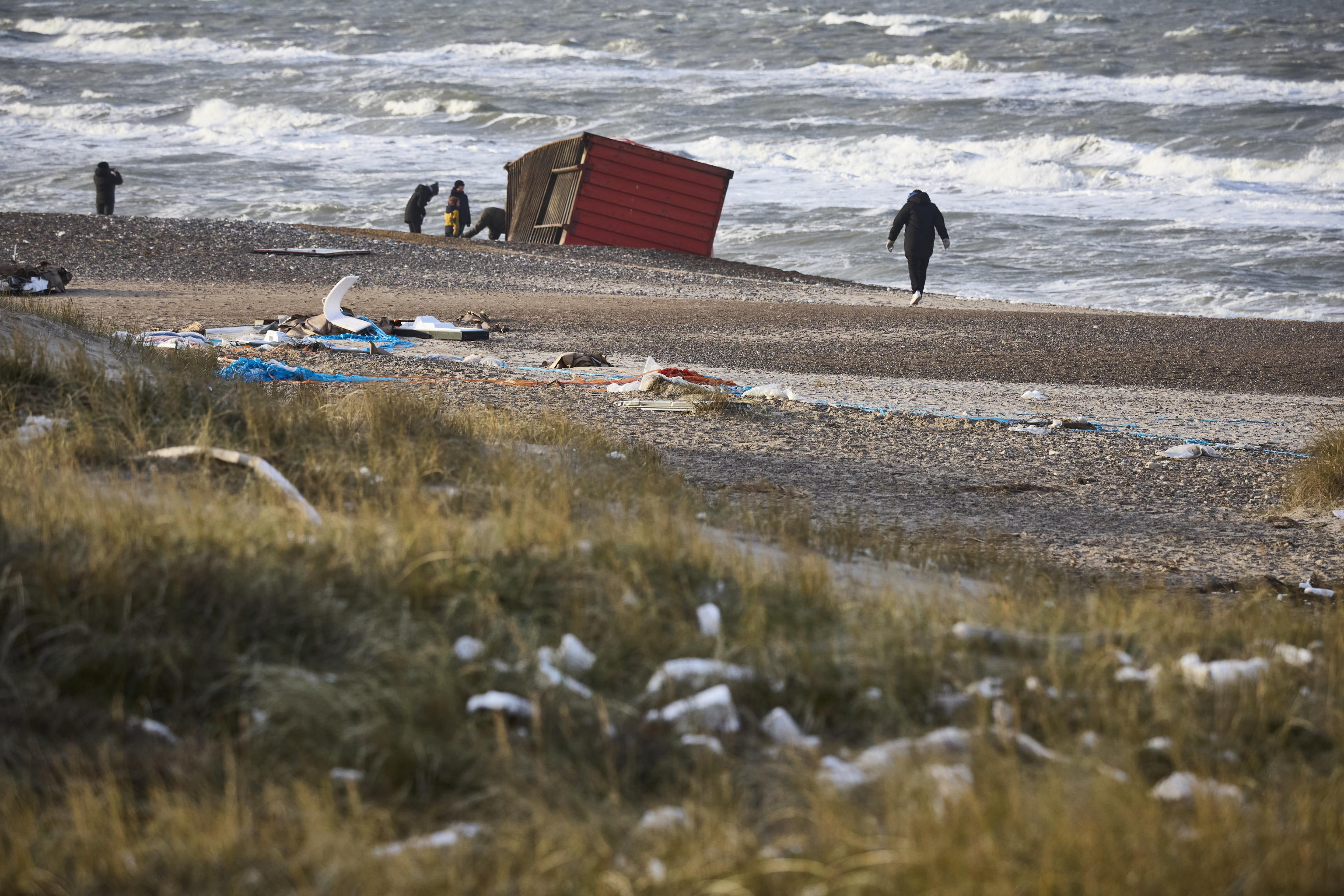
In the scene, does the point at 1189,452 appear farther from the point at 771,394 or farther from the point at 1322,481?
the point at 771,394

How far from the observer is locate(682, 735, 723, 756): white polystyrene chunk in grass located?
2.62 m

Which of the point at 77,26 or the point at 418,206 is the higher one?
the point at 77,26

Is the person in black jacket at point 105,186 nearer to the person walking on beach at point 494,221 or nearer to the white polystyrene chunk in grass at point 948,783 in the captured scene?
the person walking on beach at point 494,221

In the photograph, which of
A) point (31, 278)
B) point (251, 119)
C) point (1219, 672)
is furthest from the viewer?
point (251, 119)

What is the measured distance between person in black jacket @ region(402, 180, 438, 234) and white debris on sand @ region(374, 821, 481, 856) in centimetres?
2413

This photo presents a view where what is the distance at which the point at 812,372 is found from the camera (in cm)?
1094

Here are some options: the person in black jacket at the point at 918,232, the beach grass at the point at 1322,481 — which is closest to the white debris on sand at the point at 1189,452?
the beach grass at the point at 1322,481

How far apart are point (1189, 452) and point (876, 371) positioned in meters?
3.99

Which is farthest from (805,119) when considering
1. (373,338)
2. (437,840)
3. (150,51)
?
(150,51)

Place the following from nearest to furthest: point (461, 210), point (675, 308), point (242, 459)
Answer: point (242, 459)
point (675, 308)
point (461, 210)

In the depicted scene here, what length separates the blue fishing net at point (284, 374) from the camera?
778 centimetres

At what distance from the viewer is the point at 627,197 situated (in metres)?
22.2

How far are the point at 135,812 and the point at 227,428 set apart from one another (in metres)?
3.21

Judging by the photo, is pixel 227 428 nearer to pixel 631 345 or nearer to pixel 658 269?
pixel 631 345
